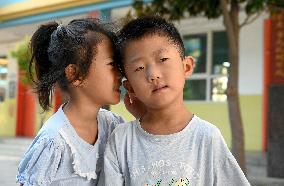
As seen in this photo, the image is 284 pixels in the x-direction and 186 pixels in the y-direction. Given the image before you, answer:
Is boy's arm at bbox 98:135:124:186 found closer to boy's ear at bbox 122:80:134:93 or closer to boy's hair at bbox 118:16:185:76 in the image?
boy's ear at bbox 122:80:134:93

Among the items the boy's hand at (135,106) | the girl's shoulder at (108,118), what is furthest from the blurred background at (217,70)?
the boy's hand at (135,106)

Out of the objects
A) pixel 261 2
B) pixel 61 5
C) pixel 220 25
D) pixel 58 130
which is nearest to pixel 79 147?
pixel 58 130

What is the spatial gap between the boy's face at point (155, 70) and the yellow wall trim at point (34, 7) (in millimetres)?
8823

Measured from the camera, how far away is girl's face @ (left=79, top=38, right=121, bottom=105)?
1607mm

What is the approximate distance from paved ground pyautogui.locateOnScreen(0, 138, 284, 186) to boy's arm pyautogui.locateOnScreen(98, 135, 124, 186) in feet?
14.6

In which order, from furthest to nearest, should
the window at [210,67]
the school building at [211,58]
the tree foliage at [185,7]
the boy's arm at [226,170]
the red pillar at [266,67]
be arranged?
1. the window at [210,67]
2. the school building at [211,58]
3. the red pillar at [266,67]
4. the tree foliage at [185,7]
5. the boy's arm at [226,170]

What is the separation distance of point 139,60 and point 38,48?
45cm

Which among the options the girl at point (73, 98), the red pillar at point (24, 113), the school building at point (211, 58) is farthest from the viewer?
the red pillar at point (24, 113)

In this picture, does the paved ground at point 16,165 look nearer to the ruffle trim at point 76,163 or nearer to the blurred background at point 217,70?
the blurred background at point 217,70

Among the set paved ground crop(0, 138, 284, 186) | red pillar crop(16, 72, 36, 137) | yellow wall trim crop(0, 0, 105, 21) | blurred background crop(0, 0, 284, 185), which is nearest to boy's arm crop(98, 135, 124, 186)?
blurred background crop(0, 0, 284, 185)

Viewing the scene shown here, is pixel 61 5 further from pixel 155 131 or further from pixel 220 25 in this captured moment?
pixel 155 131

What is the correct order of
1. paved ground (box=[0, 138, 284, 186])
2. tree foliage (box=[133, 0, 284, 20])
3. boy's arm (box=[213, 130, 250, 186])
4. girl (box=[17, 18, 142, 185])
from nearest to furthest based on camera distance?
boy's arm (box=[213, 130, 250, 186]) < girl (box=[17, 18, 142, 185]) < tree foliage (box=[133, 0, 284, 20]) < paved ground (box=[0, 138, 284, 186])

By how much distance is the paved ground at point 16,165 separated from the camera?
5879 mm

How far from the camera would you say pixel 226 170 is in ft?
4.57
